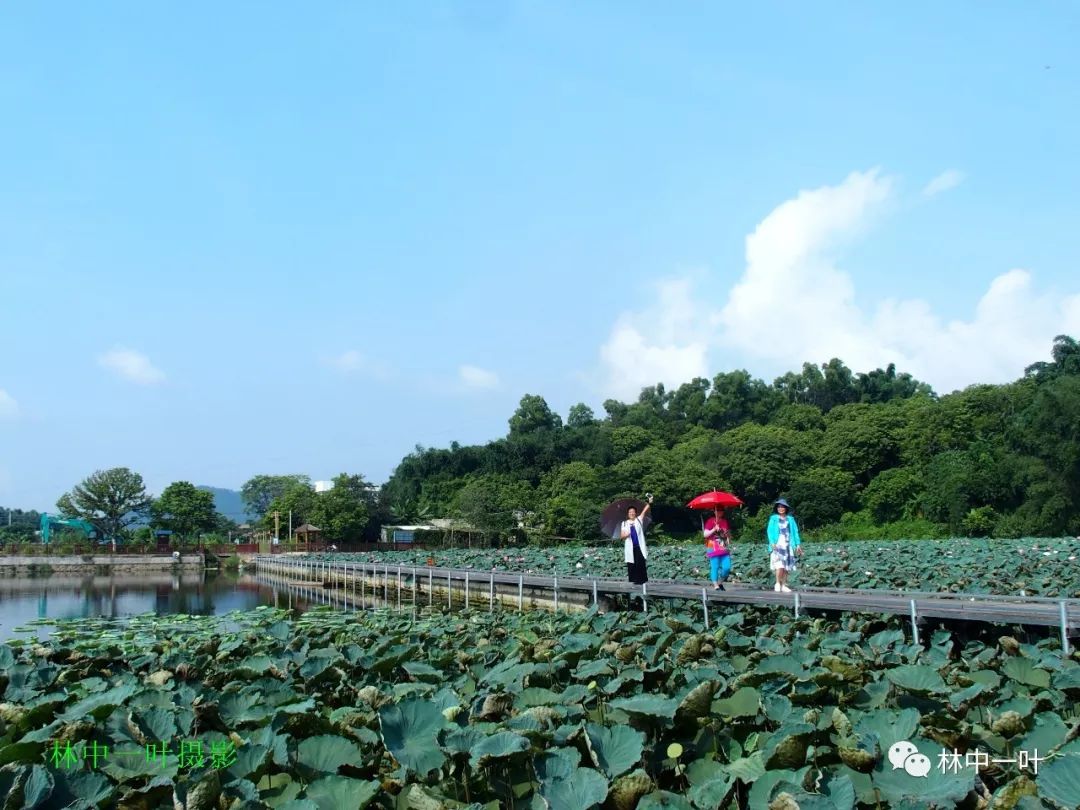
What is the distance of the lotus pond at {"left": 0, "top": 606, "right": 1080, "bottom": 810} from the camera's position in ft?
7.80

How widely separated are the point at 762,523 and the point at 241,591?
76.5 ft

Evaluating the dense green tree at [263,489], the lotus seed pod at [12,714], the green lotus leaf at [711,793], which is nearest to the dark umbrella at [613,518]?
the lotus seed pod at [12,714]

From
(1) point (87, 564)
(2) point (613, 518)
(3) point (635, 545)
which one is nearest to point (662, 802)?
(3) point (635, 545)

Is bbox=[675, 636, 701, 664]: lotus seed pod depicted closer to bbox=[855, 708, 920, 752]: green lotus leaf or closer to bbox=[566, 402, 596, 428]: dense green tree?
bbox=[855, 708, 920, 752]: green lotus leaf

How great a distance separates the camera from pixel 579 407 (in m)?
71.4

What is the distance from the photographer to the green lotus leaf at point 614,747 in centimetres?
252

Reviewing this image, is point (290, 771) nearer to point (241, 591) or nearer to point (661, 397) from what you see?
point (241, 591)

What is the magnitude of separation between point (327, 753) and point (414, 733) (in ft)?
0.99

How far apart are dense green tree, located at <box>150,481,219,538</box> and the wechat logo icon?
52280 mm

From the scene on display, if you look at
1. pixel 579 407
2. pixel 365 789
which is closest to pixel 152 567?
pixel 579 407

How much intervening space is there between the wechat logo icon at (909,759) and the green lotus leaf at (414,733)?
1.37 m

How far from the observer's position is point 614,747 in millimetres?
2611

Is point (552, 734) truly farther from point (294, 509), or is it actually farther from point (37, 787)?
point (294, 509)

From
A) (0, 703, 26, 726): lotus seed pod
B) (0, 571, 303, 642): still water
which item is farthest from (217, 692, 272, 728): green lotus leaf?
(0, 571, 303, 642): still water
